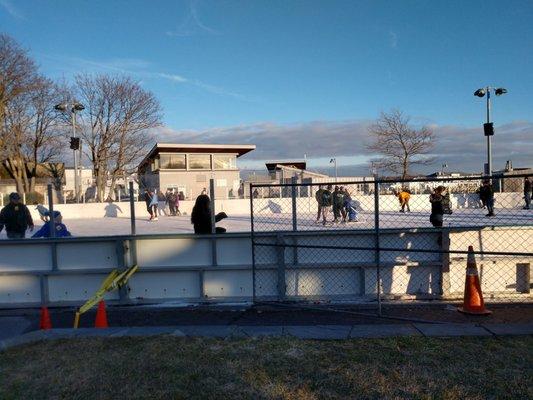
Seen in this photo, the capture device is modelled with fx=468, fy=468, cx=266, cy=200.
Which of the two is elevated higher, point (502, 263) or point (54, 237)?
point (54, 237)

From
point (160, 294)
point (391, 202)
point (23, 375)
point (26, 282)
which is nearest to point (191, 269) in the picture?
point (160, 294)

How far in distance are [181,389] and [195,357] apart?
2.44ft

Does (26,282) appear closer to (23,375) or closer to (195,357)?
(23,375)

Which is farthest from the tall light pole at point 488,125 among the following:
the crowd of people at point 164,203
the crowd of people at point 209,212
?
the crowd of people at point 164,203

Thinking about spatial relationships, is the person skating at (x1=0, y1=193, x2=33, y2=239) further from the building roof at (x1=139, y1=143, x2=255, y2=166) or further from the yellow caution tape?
the building roof at (x1=139, y1=143, x2=255, y2=166)

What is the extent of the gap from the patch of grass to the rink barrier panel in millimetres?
2199

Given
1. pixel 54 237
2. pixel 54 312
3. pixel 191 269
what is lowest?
pixel 54 312

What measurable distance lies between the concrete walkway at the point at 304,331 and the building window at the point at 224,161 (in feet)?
141

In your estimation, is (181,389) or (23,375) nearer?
(181,389)

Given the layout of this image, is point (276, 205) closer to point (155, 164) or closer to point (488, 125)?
point (488, 125)

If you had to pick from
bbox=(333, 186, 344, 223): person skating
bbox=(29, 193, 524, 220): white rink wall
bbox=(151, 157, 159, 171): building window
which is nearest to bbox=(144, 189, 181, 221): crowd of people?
bbox=(29, 193, 524, 220): white rink wall

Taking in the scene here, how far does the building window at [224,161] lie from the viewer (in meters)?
48.2

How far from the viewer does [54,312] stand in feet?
23.3

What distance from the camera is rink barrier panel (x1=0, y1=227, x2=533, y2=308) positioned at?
7.05 m
